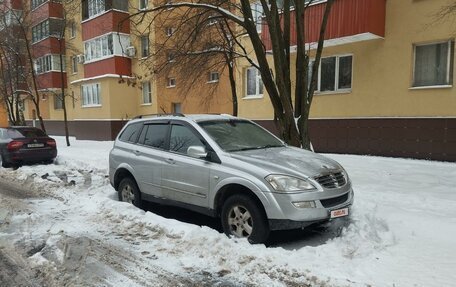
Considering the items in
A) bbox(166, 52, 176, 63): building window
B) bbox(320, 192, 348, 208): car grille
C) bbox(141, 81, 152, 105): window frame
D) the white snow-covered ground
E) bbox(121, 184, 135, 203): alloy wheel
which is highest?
Answer: bbox(166, 52, 176, 63): building window

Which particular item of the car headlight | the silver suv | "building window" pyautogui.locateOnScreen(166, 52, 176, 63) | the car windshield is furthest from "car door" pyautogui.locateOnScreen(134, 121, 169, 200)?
"building window" pyautogui.locateOnScreen(166, 52, 176, 63)

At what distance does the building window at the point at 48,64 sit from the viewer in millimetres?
31438

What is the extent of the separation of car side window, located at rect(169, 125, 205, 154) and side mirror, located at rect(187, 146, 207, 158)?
0.21 m

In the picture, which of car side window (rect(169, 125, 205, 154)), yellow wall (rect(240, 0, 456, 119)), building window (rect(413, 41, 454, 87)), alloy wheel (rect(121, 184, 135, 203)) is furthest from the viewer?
yellow wall (rect(240, 0, 456, 119))

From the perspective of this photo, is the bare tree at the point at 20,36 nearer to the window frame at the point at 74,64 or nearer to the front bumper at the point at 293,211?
the window frame at the point at 74,64

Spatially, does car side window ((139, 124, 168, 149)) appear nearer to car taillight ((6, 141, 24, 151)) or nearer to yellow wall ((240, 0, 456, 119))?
car taillight ((6, 141, 24, 151))

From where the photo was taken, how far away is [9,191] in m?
9.12

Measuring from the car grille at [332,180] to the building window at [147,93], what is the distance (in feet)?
69.5

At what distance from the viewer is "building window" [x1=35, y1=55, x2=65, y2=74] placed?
31438 mm

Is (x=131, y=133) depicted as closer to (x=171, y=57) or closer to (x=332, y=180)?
(x=332, y=180)

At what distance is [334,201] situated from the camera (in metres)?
5.05

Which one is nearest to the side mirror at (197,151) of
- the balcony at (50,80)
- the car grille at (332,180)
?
the car grille at (332,180)

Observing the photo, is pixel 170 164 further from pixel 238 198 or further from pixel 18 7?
pixel 18 7

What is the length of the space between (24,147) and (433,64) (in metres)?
13.7
